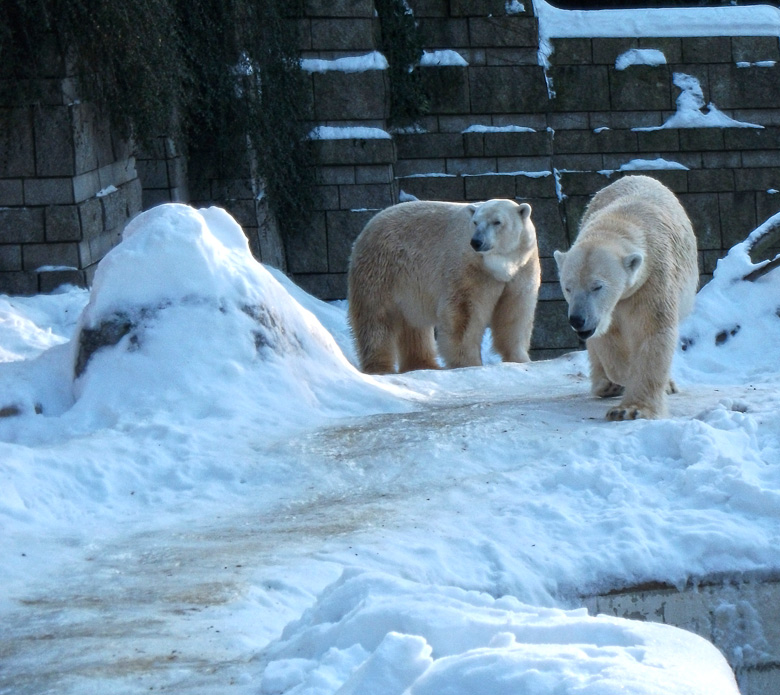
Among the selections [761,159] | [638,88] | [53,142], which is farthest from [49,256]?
[761,159]

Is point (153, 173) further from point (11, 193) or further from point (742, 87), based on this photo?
point (742, 87)

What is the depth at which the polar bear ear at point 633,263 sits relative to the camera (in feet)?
13.9

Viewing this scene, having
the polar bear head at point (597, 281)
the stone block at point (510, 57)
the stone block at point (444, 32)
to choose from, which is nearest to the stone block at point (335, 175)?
the stone block at point (444, 32)

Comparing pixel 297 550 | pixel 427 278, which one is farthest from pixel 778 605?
pixel 427 278

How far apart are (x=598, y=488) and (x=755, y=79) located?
308 inches

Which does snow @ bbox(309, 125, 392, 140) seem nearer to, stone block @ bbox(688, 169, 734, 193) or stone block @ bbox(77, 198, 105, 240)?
stone block @ bbox(77, 198, 105, 240)

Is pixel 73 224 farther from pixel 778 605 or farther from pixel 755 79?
pixel 755 79

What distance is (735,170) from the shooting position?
1003 cm

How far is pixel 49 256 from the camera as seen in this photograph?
257 inches

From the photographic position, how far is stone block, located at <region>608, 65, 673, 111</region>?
9.95m

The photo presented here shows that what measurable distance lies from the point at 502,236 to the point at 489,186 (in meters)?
3.49

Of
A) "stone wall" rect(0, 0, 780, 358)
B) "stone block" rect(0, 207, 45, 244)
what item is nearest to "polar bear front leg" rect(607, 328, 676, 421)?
"stone block" rect(0, 207, 45, 244)

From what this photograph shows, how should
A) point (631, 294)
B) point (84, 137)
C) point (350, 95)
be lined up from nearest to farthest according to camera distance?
point (631, 294) < point (84, 137) < point (350, 95)

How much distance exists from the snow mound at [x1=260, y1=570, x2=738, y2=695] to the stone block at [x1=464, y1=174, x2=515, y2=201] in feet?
25.3
